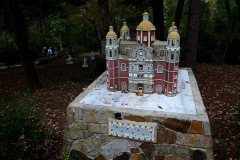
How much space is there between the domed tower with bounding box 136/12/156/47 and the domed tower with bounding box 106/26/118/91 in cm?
73

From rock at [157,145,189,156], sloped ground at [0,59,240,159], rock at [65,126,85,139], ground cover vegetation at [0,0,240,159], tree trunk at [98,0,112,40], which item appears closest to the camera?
rock at [157,145,189,156]

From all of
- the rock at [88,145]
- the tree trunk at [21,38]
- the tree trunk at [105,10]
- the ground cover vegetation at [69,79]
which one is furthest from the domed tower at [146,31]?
the tree trunk at [21,38]

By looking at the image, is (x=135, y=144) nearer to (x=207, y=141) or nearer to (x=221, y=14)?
(x=207, y=141)

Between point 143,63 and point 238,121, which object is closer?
point 143,63

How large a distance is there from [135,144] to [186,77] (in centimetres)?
341

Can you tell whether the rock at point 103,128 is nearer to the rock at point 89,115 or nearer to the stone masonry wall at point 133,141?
the stone masonry wall at point 133,141

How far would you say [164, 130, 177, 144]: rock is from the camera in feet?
14.7

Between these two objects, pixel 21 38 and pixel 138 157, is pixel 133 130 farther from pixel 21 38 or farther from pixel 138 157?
pixel 21 38

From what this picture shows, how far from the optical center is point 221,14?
20.9m

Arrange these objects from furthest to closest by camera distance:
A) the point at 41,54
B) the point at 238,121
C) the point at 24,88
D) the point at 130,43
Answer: the point at 41,54 < the point at 24,88 < the point at 238,121 < the point at 130,43

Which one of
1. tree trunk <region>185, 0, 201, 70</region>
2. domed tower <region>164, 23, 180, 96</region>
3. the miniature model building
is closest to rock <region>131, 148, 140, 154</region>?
the miniature model building

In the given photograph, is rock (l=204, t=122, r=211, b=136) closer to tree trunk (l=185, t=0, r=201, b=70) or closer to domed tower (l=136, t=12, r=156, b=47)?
domed tower (l=136, t=12, r=156, b=47)

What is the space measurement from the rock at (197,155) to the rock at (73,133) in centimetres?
277

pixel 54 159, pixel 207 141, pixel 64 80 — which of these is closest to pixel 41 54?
pixel 64 80
